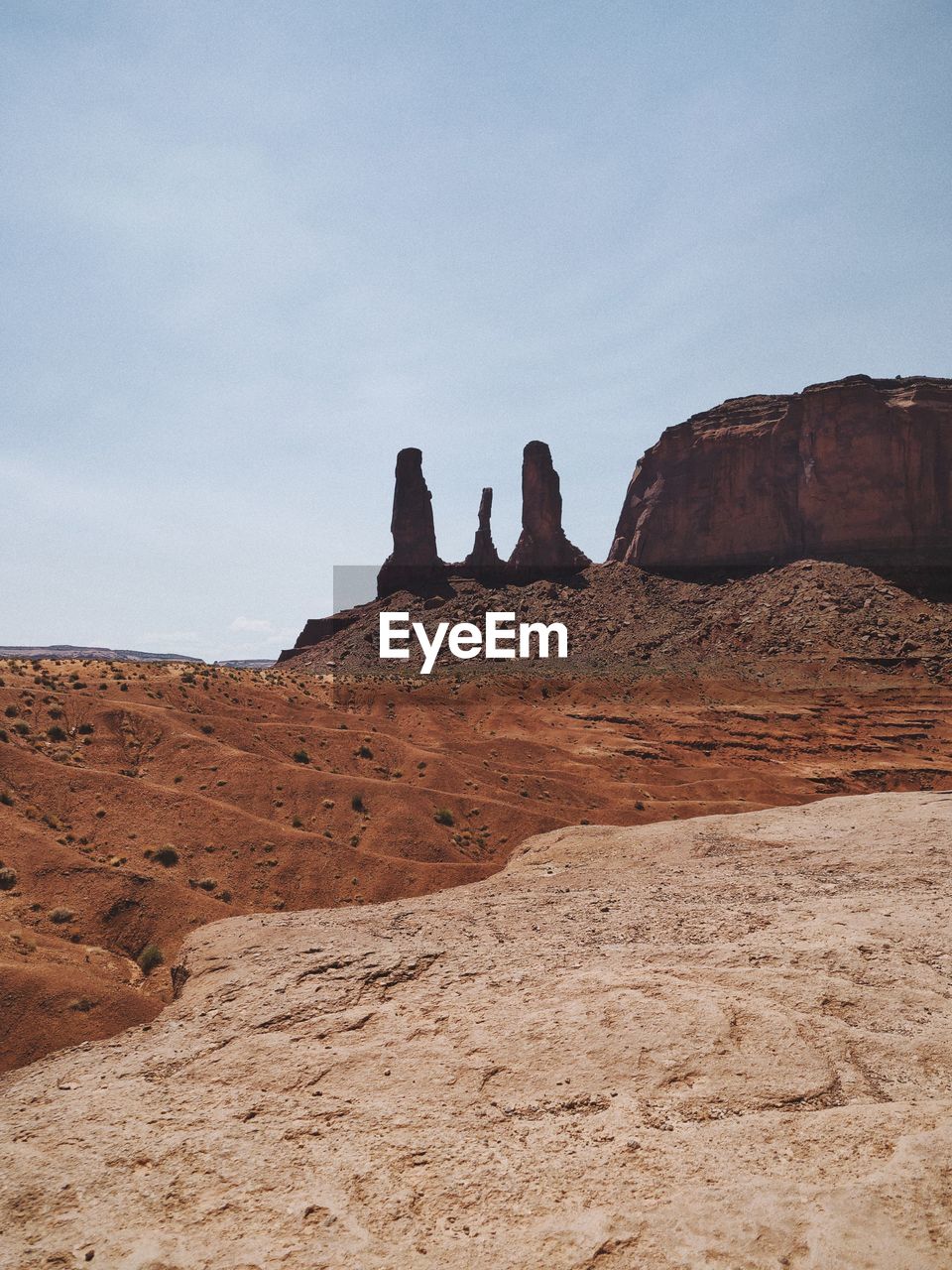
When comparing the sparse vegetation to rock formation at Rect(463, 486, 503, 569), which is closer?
the sparse vegetation

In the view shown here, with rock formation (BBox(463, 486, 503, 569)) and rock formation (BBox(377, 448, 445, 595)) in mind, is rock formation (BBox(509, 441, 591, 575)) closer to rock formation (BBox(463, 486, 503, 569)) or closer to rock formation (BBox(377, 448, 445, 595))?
rock formation (BBox(463, 486, 503, 569))

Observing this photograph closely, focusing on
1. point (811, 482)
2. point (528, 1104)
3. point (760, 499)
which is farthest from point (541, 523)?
point (528, 1104)

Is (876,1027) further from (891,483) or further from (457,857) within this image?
(891,483)

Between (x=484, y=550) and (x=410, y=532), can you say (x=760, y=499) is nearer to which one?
(x=484, y=550)

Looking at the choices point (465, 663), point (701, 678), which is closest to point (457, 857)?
point (701, 678)

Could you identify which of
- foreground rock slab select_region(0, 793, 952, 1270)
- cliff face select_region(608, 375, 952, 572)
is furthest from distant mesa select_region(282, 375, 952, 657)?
foreground rock slab select_region(0, 793, 952, 1270)
